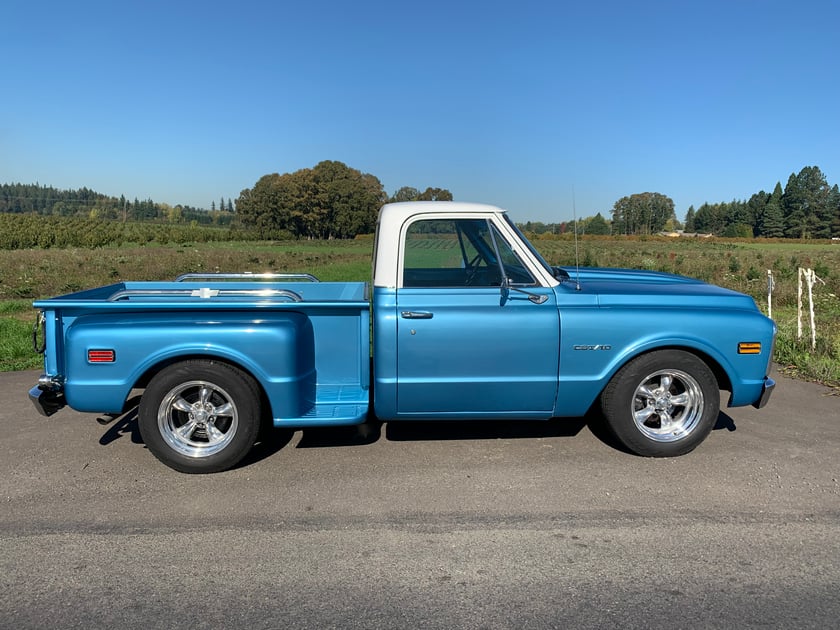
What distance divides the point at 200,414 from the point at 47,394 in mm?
1020

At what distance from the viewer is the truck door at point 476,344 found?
13.7 ft

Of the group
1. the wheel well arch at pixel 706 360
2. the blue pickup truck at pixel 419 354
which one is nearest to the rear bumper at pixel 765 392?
the blue pickup truck at pixel 419 354

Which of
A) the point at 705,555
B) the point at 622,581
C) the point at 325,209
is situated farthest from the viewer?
the point at 325,209

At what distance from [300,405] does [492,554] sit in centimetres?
169

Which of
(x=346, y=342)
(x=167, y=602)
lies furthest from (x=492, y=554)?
(x=346, y=342)

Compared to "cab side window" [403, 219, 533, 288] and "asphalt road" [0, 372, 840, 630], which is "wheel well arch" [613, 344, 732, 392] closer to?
"asphalt road" [0, 372, 840, 630]

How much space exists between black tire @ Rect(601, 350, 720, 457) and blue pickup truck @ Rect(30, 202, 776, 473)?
0.03ft

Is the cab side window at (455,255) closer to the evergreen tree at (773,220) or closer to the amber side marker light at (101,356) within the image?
the amber side marker light at (101,356)

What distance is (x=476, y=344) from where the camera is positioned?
418 cm

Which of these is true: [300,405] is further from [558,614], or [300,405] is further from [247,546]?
[558,614]

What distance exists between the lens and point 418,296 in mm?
4215

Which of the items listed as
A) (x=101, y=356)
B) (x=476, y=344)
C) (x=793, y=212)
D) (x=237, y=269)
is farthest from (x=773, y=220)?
(x=101, y=356)

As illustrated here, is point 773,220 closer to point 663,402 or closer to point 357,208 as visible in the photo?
point 357,208

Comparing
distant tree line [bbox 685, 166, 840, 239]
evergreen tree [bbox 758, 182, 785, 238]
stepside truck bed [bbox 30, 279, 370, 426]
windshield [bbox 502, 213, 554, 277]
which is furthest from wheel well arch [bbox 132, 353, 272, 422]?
evergreen tree [bbox 758, 182, 785, 238]
